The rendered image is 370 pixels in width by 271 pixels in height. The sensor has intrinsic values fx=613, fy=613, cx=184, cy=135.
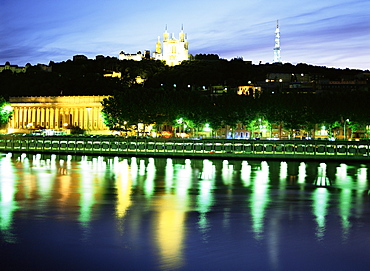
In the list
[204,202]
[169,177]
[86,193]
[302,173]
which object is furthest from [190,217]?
[302,173]

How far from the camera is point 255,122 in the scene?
108 m

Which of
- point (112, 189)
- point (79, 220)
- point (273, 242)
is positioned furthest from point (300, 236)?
point (112, 189)

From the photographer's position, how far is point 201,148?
211 ft

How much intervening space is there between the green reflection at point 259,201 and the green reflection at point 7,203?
8.37 m

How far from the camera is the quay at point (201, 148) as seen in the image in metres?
59.6

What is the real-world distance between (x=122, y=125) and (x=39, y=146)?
39.3 m

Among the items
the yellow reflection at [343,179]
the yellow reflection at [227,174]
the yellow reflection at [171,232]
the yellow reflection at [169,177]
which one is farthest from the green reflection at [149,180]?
the yellow reflection at [343,179]

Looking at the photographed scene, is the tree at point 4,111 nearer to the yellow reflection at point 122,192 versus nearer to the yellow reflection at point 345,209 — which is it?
the yellow reflection at point 122,192

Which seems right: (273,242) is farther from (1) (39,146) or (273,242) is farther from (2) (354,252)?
(1) (39,146)

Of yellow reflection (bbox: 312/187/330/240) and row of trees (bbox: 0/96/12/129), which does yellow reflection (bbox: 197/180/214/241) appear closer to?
yellow reflection (bbox: 312/187/330/240)

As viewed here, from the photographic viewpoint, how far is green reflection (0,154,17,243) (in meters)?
20.6

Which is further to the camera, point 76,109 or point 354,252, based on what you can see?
point 76,109

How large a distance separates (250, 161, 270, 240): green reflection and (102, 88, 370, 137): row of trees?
5912 cm

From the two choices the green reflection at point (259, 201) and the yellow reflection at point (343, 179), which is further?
Result: the yellow reflection at point (343, 179)
